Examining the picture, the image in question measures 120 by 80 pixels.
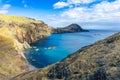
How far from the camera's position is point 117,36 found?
17531mm

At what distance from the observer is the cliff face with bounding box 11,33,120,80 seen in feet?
46.0

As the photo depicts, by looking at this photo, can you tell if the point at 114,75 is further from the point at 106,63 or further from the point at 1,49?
the point at 1,49

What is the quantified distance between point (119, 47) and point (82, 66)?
2.28m

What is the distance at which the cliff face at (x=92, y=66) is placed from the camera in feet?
46.0

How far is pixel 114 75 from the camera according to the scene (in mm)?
13312

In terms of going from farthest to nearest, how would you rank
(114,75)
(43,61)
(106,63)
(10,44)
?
(43,61) → (10,44) → (106,63) → (114,75)

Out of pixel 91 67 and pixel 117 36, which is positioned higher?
pixel 117 36

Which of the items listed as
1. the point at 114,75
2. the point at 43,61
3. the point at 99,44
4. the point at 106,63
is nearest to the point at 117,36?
the point at 99,44

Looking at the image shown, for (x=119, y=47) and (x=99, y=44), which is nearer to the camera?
(x=119, y=47)

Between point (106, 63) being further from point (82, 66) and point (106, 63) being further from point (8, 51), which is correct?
point (8, 51)

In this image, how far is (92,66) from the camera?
1496cm

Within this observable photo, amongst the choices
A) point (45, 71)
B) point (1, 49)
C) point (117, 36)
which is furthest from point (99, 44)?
point (1, 49)

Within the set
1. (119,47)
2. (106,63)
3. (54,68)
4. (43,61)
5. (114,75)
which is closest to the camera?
(114,75)

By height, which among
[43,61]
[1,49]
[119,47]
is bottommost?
[43,61]
